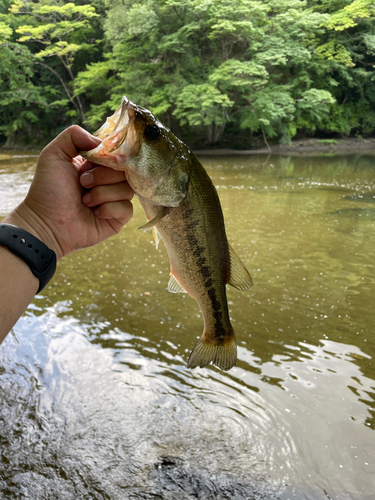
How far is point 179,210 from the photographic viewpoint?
1.58 meters

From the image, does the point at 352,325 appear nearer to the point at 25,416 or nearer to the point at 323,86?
the point at 25,416

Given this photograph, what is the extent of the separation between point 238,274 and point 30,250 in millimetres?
870

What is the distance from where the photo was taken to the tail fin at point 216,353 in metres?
1.87

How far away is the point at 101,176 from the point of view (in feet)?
5.50

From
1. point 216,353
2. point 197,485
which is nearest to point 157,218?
point 216,353

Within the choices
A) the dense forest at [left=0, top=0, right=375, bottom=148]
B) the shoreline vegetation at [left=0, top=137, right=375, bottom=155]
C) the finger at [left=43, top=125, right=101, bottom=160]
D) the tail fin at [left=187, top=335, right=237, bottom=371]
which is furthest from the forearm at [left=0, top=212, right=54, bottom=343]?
the shoreline vegetation at [left=0, top=137, right=375, bottom=155]

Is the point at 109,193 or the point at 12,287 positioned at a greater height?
the point at 109,193

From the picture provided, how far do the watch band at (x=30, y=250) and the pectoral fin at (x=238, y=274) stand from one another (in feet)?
2.47

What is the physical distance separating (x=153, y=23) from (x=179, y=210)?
2066 centimetres

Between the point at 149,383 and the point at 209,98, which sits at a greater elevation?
the point at 209,98

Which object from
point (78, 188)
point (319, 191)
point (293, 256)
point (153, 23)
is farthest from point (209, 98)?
point (78, 188)

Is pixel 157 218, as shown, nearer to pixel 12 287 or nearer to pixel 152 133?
pixel 152 133

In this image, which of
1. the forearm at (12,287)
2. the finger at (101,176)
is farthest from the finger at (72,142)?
the forearm at (12,287)

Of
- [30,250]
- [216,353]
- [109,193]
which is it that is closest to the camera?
[30,250]
